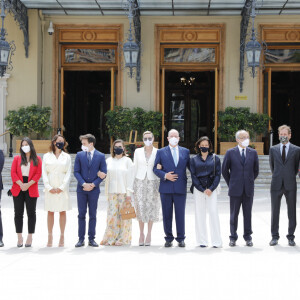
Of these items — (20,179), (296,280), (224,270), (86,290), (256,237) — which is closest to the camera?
(86,290)

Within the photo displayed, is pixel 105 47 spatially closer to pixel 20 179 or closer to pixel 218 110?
pixel 218 110

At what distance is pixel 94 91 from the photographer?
77.6 ft

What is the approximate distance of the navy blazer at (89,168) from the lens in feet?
24.9

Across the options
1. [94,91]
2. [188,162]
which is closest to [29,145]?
[188,162]

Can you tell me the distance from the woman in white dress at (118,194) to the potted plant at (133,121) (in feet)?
32.3

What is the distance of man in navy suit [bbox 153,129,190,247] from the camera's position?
752cm

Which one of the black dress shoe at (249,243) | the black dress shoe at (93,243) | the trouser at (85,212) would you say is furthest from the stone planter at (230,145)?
the black dress shoe at (93,243)

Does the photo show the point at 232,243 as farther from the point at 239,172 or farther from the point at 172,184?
the point at 172,184

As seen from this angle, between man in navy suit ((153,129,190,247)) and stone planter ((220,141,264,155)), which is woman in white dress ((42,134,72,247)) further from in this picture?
stone planter ((220,141,264,155))

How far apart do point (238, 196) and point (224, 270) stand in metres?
1.88

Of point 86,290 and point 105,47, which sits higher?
point 105,47

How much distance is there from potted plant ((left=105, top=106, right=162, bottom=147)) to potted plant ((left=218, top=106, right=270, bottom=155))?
6.82 feet

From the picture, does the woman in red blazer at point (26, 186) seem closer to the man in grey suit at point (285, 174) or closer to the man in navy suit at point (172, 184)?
the man in navy suit at point (172, 184)

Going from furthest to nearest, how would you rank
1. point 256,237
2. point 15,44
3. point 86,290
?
point 15,44
point 256,237
point 86,290
